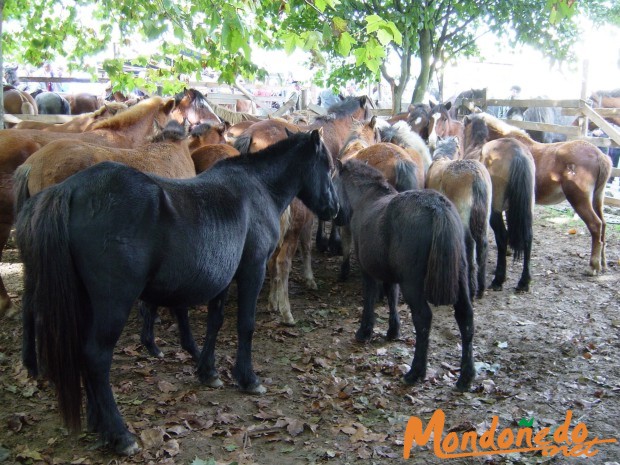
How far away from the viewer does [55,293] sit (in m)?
3.06

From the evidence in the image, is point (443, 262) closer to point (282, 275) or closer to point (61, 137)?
point (282, 275)

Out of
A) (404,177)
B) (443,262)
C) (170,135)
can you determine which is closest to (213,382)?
(443,262)

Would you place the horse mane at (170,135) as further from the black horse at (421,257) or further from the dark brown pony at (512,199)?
the dark brown pony at (512,199)

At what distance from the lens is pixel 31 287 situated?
123 inches

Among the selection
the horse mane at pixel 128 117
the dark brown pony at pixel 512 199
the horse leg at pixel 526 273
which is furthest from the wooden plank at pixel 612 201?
the horse mane at pixel 128 117

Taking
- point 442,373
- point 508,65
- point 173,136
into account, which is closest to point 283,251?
point 173,136

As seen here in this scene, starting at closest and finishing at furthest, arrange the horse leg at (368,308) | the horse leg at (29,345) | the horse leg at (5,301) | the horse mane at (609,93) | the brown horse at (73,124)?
the horse leg at (29,345) < the horse leg at (368,308) < the horse leg at (5,301) < the brown horse at (73,124) < the horse mane at (609,93)

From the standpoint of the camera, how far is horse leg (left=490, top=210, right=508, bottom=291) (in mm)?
7238

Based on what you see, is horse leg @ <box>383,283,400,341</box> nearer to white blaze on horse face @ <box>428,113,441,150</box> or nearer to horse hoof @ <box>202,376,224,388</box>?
horse hoof @ <box>202,376,224,388</box>

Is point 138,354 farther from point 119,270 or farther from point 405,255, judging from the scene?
point 405,255

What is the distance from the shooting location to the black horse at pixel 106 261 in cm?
309

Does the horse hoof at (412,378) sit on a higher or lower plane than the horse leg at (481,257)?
lower

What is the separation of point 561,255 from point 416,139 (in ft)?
9.51

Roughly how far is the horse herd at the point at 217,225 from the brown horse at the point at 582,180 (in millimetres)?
19
